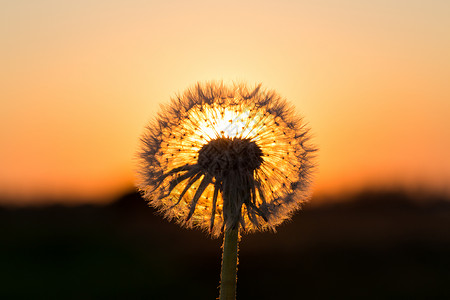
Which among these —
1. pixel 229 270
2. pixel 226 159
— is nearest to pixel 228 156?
pixel 226 159

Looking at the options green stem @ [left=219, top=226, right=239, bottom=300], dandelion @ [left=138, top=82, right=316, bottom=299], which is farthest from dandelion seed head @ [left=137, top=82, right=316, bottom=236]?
green stem @ [left=219, top=226, right=239, bottom=300]

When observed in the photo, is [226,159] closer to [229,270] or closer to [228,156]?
[228,156]

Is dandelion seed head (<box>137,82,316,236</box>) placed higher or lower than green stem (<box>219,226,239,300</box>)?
higher

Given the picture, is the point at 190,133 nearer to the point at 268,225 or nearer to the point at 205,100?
the point at 205,100

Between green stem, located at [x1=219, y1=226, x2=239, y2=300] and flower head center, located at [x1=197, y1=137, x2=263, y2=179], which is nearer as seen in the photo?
green stem, located at [x1=219, y1=226, x2=239, y2=300]

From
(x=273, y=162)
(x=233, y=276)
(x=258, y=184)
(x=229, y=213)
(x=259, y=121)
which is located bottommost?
(x=233, y=276)

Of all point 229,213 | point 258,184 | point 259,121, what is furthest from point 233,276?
point 259,121

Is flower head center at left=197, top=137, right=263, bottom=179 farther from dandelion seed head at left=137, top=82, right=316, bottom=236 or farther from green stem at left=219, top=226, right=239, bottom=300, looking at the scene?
green stem at left=219, top=226, right=239, bottom=300
